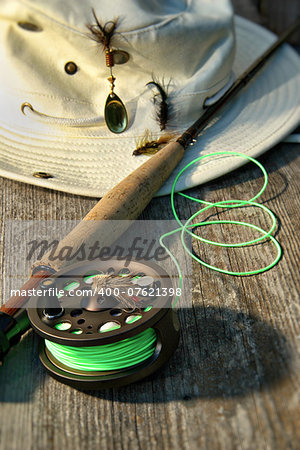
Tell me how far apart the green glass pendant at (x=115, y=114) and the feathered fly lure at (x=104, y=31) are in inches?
5.5

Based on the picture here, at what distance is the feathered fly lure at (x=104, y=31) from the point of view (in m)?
1.49

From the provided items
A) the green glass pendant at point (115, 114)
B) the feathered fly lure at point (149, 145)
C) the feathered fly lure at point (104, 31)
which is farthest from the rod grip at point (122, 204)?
the feathered fly lure at point (104, 31)

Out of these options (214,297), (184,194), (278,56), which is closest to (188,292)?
(214,297)

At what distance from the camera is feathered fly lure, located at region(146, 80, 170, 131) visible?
5.15 ft

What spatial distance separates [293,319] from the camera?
3.63ft

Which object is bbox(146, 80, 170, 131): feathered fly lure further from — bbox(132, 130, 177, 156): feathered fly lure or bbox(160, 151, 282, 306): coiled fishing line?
bbox(160, 151, 282, 306): coiled fishing line

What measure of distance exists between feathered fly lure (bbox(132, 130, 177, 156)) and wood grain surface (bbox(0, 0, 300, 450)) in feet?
1.26

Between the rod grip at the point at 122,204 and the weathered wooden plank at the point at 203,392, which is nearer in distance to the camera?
the weathered wooden plank at the point at 203,392

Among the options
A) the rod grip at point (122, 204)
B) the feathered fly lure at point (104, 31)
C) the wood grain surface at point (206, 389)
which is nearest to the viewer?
the wood grain surface at point (206, 389)

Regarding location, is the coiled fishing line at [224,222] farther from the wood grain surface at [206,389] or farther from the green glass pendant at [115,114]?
the green glass pendant at [115,114]

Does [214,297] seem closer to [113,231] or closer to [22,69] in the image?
[113,231]

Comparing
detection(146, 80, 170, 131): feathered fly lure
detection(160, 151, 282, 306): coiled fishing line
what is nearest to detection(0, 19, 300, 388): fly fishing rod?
detection(160, 151, 282, 306): coiled fishing line

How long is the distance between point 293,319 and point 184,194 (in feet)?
1.65

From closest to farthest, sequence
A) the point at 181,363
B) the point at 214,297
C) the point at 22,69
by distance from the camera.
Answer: the point at 181,363
the point at 214,297
the point at 22,69
